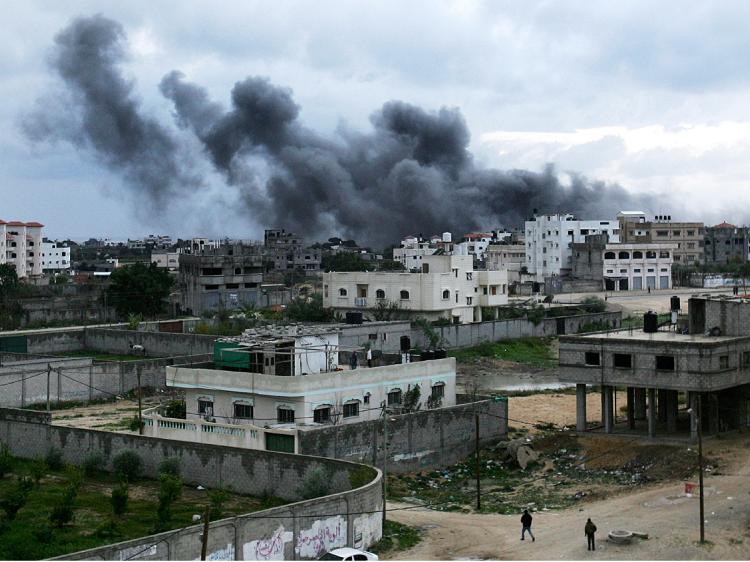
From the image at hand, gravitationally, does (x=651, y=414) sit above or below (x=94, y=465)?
above

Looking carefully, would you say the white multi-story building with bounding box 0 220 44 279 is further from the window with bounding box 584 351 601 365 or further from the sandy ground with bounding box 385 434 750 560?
the sandy ground with bounding box 385 434 750 560

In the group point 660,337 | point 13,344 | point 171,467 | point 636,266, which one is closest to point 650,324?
point 660,337

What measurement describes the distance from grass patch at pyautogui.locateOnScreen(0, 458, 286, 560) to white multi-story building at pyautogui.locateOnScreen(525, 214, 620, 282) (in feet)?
233

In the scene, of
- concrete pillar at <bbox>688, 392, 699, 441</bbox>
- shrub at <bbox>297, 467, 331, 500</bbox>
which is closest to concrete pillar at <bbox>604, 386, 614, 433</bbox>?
concrete pillar at <bbox>688, 392, 699, 441</bbox>

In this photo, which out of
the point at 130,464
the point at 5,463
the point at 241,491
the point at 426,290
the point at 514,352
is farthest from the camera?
the point at 426,290

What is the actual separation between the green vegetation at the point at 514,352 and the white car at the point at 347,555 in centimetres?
3273

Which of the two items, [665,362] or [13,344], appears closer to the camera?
[665,362]

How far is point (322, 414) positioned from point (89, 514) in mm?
6920

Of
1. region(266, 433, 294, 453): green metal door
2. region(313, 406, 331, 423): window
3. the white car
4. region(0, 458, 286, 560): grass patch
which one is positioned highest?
region(313, 406, 331, 423): window

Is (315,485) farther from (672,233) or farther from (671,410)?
(672,233)

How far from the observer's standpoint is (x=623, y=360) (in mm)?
32156

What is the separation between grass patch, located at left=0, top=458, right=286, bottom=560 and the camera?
67.5 feet

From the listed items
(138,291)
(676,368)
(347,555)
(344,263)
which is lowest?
(347,555)

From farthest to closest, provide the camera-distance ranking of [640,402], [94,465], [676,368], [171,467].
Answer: [640,402], [676,368], [94,465], [171,467]
